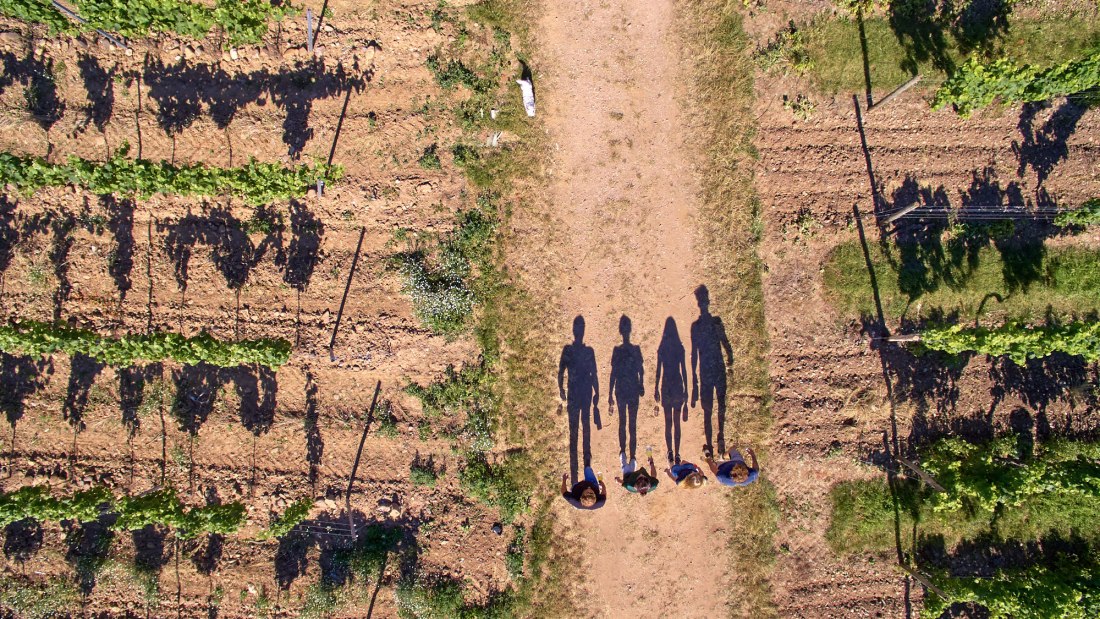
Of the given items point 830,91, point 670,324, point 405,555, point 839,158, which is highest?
point 830,91

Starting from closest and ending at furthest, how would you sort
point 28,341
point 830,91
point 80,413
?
point 28,341
point 80,413
point 830,91

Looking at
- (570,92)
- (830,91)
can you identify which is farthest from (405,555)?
(830,91)

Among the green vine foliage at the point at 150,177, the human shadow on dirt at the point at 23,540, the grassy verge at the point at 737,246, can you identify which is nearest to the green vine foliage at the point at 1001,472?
the grassy verge at the point at 737,246

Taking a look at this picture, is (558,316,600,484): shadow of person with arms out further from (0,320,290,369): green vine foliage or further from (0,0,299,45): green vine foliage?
(0,0,299,45): green vine foliage

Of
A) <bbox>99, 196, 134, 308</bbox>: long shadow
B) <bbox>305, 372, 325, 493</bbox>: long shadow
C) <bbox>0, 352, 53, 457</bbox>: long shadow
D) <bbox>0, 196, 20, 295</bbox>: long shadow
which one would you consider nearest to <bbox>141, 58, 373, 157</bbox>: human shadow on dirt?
<bbox>99, 196, 134, 308</bbox>: long shadow

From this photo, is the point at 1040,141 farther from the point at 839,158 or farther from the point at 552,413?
the point at 552,413

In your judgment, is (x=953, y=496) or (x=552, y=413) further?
(x=552, y=413)

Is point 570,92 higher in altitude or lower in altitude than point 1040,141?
higher
